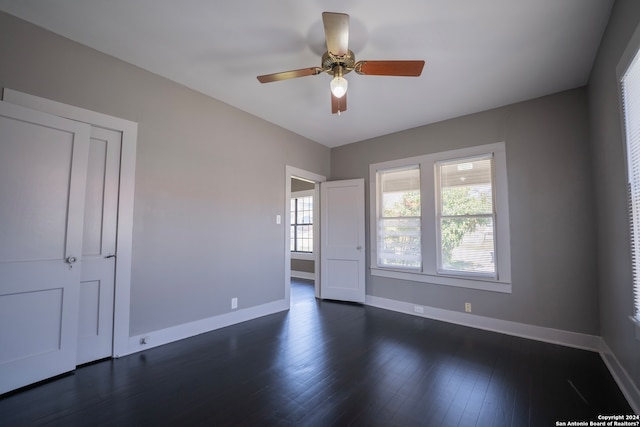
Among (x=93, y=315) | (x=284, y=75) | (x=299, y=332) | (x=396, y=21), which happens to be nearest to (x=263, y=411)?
(x=299, y=332)

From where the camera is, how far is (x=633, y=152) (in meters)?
1.84

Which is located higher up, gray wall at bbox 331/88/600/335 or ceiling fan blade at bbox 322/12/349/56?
ceiling fan blade at bbox 322/12/349/56

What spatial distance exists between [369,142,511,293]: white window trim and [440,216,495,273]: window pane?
0.10 m

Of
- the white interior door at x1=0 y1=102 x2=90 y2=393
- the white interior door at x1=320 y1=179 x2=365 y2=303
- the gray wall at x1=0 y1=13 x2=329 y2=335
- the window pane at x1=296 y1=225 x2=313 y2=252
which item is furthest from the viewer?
the window pane at x1=296 y1=225 x2=313 y2=252

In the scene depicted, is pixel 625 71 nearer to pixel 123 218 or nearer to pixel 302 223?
pixel 123 218

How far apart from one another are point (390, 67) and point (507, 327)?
3.30 metres

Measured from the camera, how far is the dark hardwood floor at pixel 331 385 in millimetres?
1773

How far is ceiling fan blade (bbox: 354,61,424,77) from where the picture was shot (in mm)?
2096

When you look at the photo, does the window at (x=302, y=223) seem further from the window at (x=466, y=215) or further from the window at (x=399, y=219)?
the window at (x=466, y=215)

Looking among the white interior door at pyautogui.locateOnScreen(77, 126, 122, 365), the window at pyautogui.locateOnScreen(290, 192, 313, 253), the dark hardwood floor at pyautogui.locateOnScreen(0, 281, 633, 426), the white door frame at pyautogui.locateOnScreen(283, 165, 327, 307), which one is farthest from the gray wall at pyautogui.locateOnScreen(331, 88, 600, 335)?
the window at pyautogui.locateOnScreen(290, 192, 313, 253)

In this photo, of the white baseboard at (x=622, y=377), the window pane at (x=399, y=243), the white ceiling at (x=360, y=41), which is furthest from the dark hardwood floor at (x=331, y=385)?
the white ceiling at (x=360, y=41)

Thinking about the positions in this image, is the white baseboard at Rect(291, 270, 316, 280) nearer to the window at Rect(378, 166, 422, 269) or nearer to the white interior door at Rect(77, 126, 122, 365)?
the window at Rect(378, 166, 422, 269)

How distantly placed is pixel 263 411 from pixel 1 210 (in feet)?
7.97

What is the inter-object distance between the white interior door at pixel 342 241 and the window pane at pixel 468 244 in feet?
4.36
